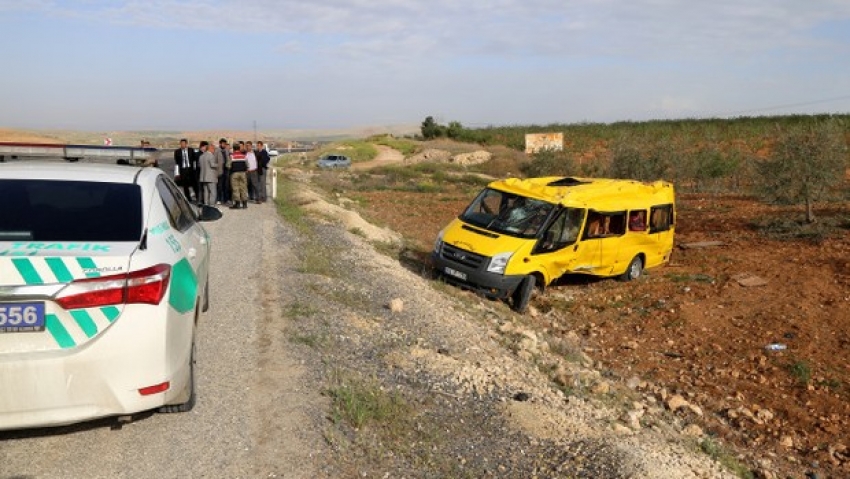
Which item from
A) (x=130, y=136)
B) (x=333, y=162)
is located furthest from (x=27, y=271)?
(x=130, y=136)

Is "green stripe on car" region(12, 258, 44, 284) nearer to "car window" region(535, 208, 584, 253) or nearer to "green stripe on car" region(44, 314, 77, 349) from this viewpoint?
"green stripe on car" region(44, 314, 77, 349)

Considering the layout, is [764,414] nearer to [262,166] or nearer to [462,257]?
[462,257]

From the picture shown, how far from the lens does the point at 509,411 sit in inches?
231

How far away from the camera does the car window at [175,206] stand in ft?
17.5

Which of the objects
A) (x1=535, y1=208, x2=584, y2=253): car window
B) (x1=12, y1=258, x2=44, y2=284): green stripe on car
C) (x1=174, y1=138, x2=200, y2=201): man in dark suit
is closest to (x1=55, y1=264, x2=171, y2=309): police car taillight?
(x1=12, y1=258, x2=44, y2=284): green stripe on car

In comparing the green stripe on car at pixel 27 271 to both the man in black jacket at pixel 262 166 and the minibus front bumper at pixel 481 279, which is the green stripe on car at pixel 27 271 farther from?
the man in black jacket at pixel 262 166

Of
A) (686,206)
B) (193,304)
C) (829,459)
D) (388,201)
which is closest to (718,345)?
(829,459)

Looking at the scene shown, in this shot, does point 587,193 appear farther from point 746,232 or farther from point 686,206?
point 686,206

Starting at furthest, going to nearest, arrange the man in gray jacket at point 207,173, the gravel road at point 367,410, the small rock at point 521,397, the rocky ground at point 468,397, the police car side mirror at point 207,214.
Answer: the man in gray jacket at point 207,173 → the police car side mirror at point 207,214 → the small rock at point 521,397 → the rocky ground at point 468,397 → the gravel road at point 367,410

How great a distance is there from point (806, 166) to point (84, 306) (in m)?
20.7

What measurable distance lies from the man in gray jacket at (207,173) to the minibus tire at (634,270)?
9.80m

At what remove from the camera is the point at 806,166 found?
1997 centimetres

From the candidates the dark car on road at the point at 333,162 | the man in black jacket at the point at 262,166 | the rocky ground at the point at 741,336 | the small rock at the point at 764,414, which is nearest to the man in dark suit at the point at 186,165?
the man in black jacket at the point at 262,166

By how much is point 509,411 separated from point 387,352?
5.67ft
